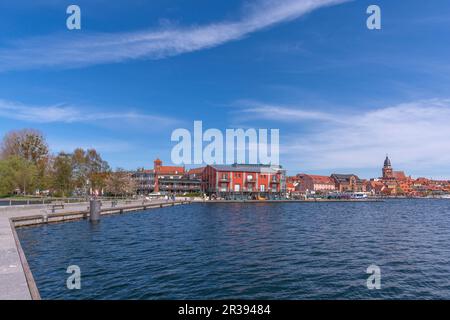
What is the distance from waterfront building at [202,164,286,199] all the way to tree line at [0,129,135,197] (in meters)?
49.5

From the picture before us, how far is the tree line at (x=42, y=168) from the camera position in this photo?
71.9m

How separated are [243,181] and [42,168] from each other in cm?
8071

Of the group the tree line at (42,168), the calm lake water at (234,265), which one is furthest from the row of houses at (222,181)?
the calm lake water at (234,265)

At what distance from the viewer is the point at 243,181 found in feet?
467

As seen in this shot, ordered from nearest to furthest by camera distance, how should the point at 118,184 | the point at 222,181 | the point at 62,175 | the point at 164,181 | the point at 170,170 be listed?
the point at 62,175
the point at 118,184
the point at 222,181
the point at 164,181
the point at 170,170

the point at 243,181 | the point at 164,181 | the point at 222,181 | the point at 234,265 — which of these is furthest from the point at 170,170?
the point at 234,265

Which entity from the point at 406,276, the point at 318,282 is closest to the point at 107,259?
the point at 318,282

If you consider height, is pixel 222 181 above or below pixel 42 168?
below

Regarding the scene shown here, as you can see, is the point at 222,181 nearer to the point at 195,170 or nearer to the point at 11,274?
the point at 195,170

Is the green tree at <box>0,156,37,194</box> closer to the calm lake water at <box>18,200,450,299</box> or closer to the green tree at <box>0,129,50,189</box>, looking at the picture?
the green tree at <box>0,129,50,189</box>

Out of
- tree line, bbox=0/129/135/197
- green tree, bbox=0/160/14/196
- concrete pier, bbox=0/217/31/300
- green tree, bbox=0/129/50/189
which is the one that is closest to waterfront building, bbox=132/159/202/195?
tree line, bbox=0/129/135/197
